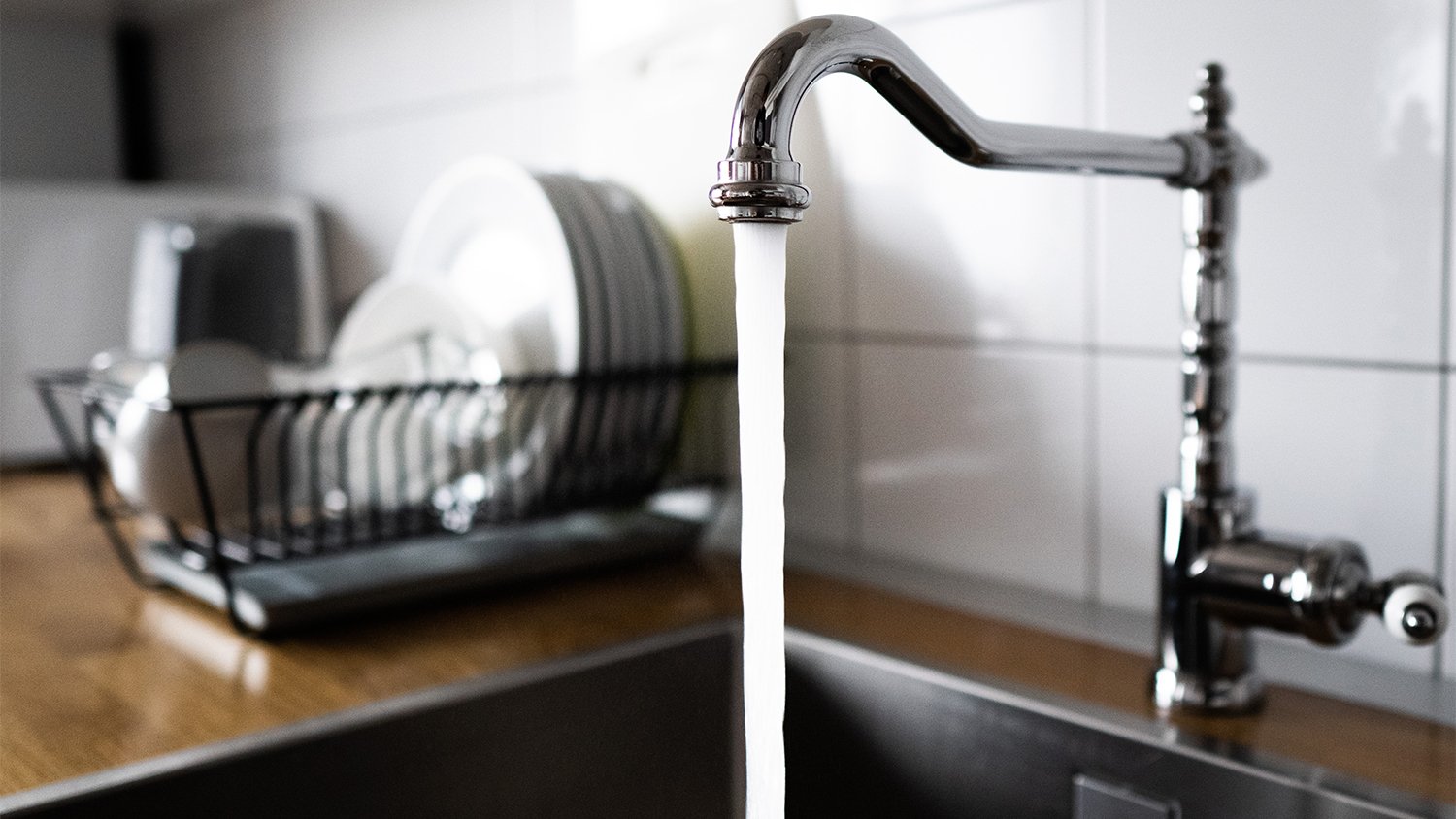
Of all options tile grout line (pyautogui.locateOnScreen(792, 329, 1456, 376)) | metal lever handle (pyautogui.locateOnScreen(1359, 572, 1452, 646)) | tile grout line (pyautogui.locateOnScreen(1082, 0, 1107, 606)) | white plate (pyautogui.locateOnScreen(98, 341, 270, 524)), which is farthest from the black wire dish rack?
metal lever handle (pyautogui.locateOnScreen(1359, 572, 1452, 646))

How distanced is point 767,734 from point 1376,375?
391mm

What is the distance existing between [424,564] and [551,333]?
191 mm

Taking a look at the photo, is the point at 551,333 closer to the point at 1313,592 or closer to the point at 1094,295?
the point at 1094,295

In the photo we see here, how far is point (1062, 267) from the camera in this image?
2.62ft

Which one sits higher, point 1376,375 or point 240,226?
point 240,226

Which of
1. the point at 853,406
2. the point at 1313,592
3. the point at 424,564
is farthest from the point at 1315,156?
the point at 424,564

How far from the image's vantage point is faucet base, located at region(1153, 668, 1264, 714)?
632 millimetres

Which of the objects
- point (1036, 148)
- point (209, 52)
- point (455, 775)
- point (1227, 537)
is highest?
point (209, 52)

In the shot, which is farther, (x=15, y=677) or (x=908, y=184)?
(x=908, y=184)

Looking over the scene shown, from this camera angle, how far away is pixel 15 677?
2.49ft

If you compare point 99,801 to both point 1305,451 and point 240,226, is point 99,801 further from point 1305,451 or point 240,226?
point 240,226

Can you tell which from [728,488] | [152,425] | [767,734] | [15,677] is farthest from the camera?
[728,488]

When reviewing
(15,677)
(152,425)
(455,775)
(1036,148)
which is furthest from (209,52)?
(1036,148)

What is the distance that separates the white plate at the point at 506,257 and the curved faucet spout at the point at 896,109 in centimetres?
44
